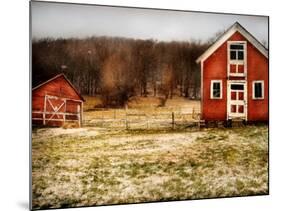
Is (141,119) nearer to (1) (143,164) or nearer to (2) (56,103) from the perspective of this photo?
(1) (143,164)

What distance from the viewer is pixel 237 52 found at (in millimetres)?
3746

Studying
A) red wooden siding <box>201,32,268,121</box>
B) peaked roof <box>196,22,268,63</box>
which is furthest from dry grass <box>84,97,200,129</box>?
peaked roof <box>196,22,268,63</box>

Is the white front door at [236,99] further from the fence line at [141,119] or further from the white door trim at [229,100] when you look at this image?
the fence line at [141,119]

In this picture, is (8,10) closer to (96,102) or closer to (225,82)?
(96,102)

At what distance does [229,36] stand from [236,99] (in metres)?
0.54

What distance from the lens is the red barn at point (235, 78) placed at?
3.69 meters

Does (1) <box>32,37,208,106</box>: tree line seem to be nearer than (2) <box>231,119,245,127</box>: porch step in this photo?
Yes

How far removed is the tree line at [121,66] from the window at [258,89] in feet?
1.66

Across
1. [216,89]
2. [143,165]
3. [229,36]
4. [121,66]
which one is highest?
[229,36]

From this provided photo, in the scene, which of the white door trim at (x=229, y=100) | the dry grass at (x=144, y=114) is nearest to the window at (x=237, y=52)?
the white door trim at (x=229, y=100)

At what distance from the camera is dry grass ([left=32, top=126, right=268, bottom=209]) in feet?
10.7

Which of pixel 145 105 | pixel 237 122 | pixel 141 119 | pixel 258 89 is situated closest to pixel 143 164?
pixel 141 119

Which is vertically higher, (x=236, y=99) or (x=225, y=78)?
(x=225, y=78)

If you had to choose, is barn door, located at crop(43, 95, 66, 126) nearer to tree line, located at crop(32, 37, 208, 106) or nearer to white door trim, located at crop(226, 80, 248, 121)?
tree line, located at crop(32, 37, 208, 106)
